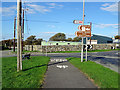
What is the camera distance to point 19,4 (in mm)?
10609

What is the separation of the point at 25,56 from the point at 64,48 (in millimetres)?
24066

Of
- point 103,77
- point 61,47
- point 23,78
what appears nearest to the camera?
point 103,77

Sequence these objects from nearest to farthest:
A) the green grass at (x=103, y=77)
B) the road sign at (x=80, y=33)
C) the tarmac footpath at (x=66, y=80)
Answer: the green grass at (x=103, y=77) < the tarmac footpath at (x=66, y=80) < the road sign at (x=80, y=33)

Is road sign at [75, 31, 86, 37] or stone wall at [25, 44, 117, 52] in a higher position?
road sign at [75, 31, 86, 37]

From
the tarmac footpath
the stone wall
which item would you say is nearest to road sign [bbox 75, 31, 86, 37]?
the tarmac footpath

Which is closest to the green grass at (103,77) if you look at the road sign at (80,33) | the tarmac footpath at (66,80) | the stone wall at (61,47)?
the tarmac footpath at (66,80)

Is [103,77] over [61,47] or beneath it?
beneath

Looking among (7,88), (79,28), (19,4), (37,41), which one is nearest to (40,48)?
(79,28)

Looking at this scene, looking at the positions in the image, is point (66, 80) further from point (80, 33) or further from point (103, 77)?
point (80, 33)

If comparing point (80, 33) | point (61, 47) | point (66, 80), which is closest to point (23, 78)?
point (66, 80)

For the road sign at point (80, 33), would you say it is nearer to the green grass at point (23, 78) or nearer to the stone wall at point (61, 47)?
the green grass at point (23, 78)

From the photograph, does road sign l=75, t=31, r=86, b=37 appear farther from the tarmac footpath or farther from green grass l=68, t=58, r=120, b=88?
the tarmac footpath

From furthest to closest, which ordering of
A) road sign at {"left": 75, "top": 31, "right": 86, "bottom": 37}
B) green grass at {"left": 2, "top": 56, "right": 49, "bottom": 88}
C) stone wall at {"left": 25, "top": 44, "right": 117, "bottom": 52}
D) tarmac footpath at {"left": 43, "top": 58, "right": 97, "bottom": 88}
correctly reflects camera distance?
stone wall at {"left": 25, "top": 44, "right": 117, "bottom": 52}, road sign at {"left": 75, "top": 31, "right": 86, "bottom": 37}, green grass at {"left": 2, "top": 56, "right": 49, "bottom": 88}, tarmac footpath at {"left": 43, "top": 58, "right": 97, "bottom": 88}

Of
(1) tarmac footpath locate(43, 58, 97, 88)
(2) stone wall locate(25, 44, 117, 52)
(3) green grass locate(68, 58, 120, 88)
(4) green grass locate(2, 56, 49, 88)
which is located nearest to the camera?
(3) green grass locate(68, 58, 120, 88)
